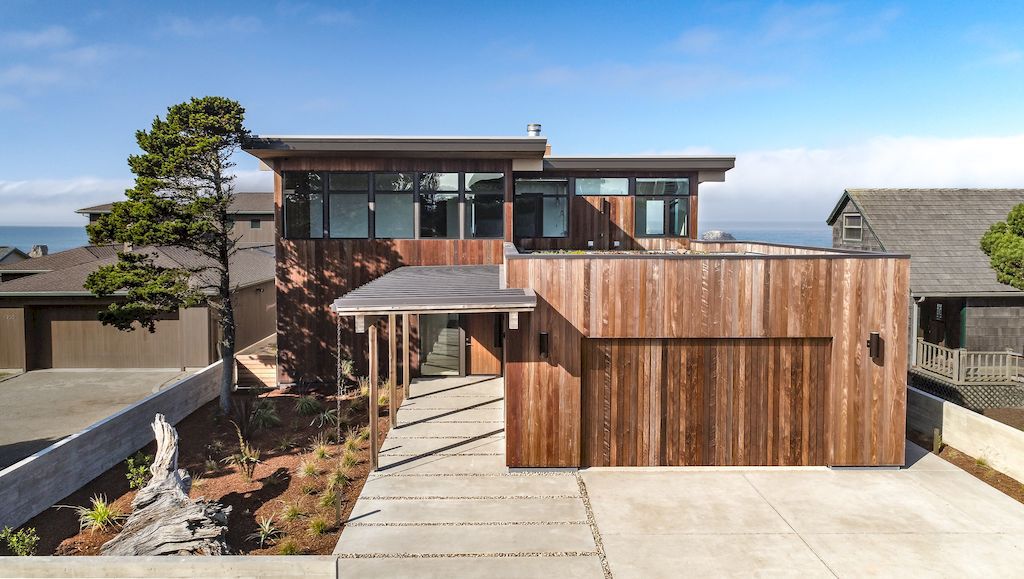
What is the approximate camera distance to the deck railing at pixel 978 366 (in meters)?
15.9

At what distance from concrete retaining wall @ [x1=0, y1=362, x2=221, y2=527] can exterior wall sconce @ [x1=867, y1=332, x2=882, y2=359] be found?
1227 centimetres

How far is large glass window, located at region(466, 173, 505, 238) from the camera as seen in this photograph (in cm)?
1527

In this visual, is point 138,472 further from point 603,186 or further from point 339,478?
point 603,186

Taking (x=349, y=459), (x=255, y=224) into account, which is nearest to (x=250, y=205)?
(x=255, y=224)

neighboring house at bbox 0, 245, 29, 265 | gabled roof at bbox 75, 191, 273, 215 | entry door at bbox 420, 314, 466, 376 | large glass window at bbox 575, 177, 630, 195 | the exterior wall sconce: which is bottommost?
entry door at bbox 420, 314, 466, 376

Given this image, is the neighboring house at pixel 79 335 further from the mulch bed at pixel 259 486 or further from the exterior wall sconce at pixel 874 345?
the exterior wall sconce at pixel 874 345

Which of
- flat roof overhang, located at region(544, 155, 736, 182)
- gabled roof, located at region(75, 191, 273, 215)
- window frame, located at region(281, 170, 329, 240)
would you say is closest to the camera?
window frame, located at region(281, 170, 329, 240)

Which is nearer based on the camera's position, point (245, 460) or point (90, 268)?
point (245, 460)

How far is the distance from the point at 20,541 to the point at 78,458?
2265mm

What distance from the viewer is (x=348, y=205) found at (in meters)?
15.1

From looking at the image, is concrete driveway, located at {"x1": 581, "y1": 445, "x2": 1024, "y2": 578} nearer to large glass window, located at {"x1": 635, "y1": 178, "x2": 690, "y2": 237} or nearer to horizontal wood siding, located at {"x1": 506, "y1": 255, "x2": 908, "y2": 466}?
horizontal wood siding, located at {"x1": 506, "y1": 255, "x2": 908, "y2": 466}

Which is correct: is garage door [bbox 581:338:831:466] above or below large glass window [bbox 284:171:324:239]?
below

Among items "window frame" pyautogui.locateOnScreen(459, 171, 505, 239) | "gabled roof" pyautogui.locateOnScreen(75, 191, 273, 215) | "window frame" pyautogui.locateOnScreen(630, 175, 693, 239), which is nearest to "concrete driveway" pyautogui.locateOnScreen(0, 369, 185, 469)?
"window frame" pyautogui.locateOnScreen(459, 171, 505, 239)

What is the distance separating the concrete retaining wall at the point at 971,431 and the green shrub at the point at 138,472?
13.4 meters
